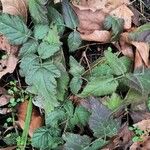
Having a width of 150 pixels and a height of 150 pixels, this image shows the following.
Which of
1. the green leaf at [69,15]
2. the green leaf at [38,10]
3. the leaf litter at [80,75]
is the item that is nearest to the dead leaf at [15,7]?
the leaf litter at [80,75]

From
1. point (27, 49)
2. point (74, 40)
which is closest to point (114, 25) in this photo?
point (74, 40)

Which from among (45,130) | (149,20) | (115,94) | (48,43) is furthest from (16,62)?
(149,20)

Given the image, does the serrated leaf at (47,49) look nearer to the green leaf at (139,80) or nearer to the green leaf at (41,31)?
the green leaf at (41,31)

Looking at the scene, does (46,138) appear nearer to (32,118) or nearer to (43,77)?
(32,118)

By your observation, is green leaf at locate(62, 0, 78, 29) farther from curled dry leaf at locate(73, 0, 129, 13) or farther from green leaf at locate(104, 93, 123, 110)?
green leaf at locate(104, 93, 123, 110)

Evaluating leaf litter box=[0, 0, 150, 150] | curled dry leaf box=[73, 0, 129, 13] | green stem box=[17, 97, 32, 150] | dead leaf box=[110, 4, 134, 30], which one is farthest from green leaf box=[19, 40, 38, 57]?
dead leaf box=[110, 4, 134, 30]

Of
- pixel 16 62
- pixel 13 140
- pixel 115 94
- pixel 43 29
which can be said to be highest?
pixel 43 29

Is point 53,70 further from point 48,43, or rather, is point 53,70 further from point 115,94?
point 115,94

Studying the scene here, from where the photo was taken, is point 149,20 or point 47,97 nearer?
point 47,97
